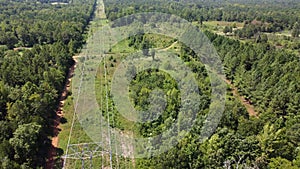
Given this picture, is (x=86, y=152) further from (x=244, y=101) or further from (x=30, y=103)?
(x=244, y=101)

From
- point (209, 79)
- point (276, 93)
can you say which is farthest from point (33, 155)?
point (276, 93)

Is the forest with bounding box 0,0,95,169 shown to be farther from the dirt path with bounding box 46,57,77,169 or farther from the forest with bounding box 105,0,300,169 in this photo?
the forest with bounding box 105,0,300,169

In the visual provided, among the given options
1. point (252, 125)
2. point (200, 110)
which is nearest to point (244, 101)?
point (200, 110)

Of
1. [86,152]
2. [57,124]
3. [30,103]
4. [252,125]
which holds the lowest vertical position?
[57,124]

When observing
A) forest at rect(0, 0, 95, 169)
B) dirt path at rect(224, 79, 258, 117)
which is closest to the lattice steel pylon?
forest at rect(0, 0, 95, 169)

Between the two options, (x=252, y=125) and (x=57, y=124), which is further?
(x=57, y=124)

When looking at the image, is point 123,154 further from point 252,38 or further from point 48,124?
point 252,38

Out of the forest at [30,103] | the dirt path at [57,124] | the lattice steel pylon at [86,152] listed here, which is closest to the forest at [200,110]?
the forest at [30,103]

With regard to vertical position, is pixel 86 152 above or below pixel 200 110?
below
